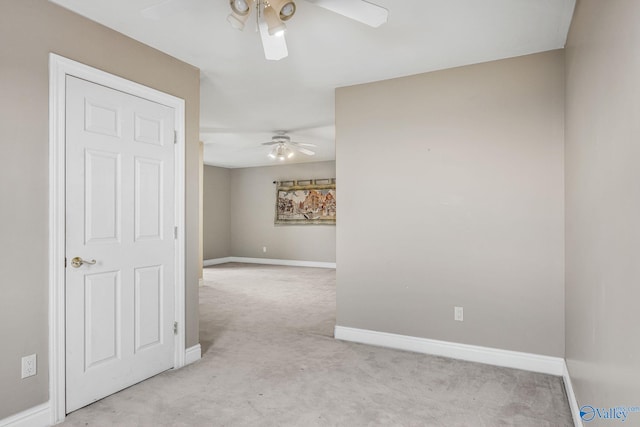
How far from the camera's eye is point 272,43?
2098mm

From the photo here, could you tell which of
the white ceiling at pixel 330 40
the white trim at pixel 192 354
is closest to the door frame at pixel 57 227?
the white ceiling at pixel 330 40

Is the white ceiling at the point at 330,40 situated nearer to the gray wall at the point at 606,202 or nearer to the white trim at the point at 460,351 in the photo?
the gray wall at the point at 606,202

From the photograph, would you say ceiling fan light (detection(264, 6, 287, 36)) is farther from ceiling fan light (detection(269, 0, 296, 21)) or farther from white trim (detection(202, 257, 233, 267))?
white trim (detection(202, 257, 233, 267))

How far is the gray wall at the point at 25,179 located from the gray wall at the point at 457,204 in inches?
93.1

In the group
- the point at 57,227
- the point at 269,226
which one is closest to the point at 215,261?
the point at 269,226

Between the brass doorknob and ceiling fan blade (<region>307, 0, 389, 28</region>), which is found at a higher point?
ceiling fan blade (<region>307, 0, 389, 28</region>)

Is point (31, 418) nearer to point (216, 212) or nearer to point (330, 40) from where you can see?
point (330, 40)

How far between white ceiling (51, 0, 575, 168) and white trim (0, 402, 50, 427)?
231 cm

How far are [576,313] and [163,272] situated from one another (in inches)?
112

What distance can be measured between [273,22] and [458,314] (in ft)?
8.72

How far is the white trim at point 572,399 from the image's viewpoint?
2074mm

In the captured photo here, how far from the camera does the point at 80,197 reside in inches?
92.1

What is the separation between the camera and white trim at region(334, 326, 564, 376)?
113 inches

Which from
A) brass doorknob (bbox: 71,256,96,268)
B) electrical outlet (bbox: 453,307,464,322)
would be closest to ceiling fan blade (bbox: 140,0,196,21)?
brass doorknob (bbox: 71,256,96,268)
